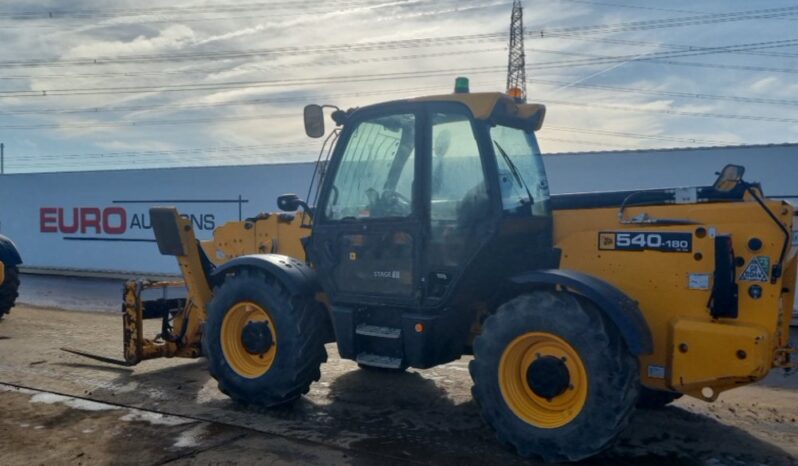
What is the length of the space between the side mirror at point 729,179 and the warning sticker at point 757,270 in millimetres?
515

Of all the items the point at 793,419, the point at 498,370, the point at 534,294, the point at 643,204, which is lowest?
the point at 793,419

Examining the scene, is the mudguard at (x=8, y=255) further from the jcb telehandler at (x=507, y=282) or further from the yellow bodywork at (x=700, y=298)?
the yellow bodywork at (x=700, y=298)

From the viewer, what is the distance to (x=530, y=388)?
4.77 meters

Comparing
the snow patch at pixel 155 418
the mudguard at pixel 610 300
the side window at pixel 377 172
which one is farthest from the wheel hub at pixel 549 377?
the snow patch at pixel 155 418

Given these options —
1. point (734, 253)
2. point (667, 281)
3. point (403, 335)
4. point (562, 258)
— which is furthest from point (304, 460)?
point (734, 253)

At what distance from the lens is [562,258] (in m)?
5.29

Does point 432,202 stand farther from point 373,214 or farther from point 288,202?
point 288,202

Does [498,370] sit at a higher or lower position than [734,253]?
lower

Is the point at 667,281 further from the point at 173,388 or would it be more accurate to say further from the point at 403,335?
the point at 173,388

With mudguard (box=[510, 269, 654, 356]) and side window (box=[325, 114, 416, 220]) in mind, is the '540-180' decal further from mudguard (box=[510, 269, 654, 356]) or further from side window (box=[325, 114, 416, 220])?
side window (box=[325, 114, 416, 220])

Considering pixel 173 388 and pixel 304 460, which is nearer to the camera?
pixel 304 460

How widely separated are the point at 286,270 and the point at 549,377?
2.20 m

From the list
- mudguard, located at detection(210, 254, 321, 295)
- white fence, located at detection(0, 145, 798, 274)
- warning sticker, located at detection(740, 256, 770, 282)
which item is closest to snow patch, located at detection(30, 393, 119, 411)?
mudguard, located at detection(210, 254, 321, 295)

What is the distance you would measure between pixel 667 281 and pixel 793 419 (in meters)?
2.00
